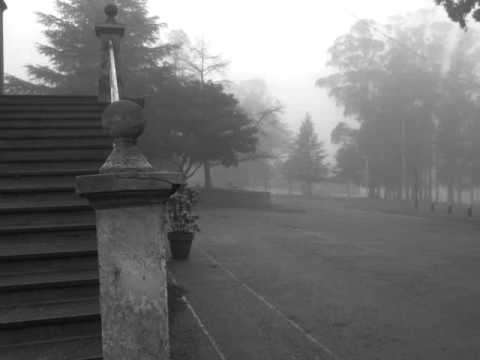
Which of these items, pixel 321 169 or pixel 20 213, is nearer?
pixel 20 213

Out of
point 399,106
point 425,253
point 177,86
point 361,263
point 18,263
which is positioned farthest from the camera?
point 399,106

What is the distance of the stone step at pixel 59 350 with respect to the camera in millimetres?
3400

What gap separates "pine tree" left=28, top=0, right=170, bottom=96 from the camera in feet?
85.6

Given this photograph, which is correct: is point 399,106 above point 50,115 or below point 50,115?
above

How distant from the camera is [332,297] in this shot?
7004mm

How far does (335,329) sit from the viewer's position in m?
5.51

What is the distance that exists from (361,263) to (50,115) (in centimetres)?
667

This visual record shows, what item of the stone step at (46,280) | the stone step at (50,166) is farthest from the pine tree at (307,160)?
the stone step at (46,280)

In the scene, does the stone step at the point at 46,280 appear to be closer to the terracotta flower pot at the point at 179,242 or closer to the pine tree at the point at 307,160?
the terracotta flower pot at the point at 179,242

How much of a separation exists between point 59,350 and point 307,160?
50.0m

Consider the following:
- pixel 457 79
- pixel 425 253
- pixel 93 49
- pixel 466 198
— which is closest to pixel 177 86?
pixel 93 49

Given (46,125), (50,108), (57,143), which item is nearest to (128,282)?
(57,143)

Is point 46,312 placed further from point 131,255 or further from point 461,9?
point 461,9

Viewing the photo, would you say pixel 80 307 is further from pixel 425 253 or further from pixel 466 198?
pixel 466 198
